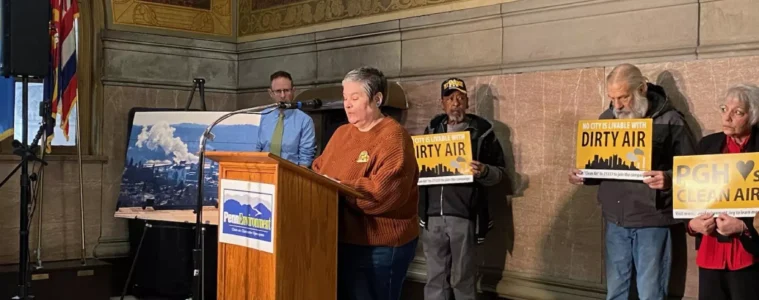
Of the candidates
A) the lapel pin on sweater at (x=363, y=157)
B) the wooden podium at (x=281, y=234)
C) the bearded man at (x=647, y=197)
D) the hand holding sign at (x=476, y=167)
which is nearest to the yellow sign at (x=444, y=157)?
the hand holding sign at (x=476, y=167)

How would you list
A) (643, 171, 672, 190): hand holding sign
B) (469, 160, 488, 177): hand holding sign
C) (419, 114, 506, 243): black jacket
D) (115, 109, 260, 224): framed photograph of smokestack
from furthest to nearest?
(115, 109, 260, 224): framed photograph of smokestack
(419, 114, 506, 243): black jacket
(469, 160, 488, 177): hand holding sign
(643, 171, 672, 190): hand holding sign

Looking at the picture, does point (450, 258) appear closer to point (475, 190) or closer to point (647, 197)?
point (475, 190)

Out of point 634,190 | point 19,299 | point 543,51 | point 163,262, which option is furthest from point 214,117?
point 634,190

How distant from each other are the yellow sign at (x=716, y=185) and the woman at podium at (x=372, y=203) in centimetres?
142

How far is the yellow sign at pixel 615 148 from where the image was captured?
167 inches

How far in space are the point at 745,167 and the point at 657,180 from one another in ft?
1.70

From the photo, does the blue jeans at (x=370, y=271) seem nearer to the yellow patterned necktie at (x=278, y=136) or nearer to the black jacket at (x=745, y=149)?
the black jacket at (x=745, y=149)

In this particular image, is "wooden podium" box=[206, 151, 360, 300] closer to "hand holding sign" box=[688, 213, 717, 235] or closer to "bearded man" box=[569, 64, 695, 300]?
"hand holding sign" box=[688, 213, 717, 235]

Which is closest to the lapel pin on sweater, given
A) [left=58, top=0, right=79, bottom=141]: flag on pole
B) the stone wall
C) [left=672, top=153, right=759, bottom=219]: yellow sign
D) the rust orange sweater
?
the rust orange sweater

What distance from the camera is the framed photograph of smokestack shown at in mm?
6312

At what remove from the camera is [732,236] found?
3809mm

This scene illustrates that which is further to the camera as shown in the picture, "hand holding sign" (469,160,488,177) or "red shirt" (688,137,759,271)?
"hand holding sign" (469,160,488,177)

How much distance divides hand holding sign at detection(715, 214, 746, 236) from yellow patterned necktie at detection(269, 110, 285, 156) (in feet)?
9.44

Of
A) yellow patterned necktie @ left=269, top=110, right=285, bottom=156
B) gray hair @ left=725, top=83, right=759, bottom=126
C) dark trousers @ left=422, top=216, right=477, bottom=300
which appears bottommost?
dark trousers @ left=422, top=216, right=477, bottom=300
